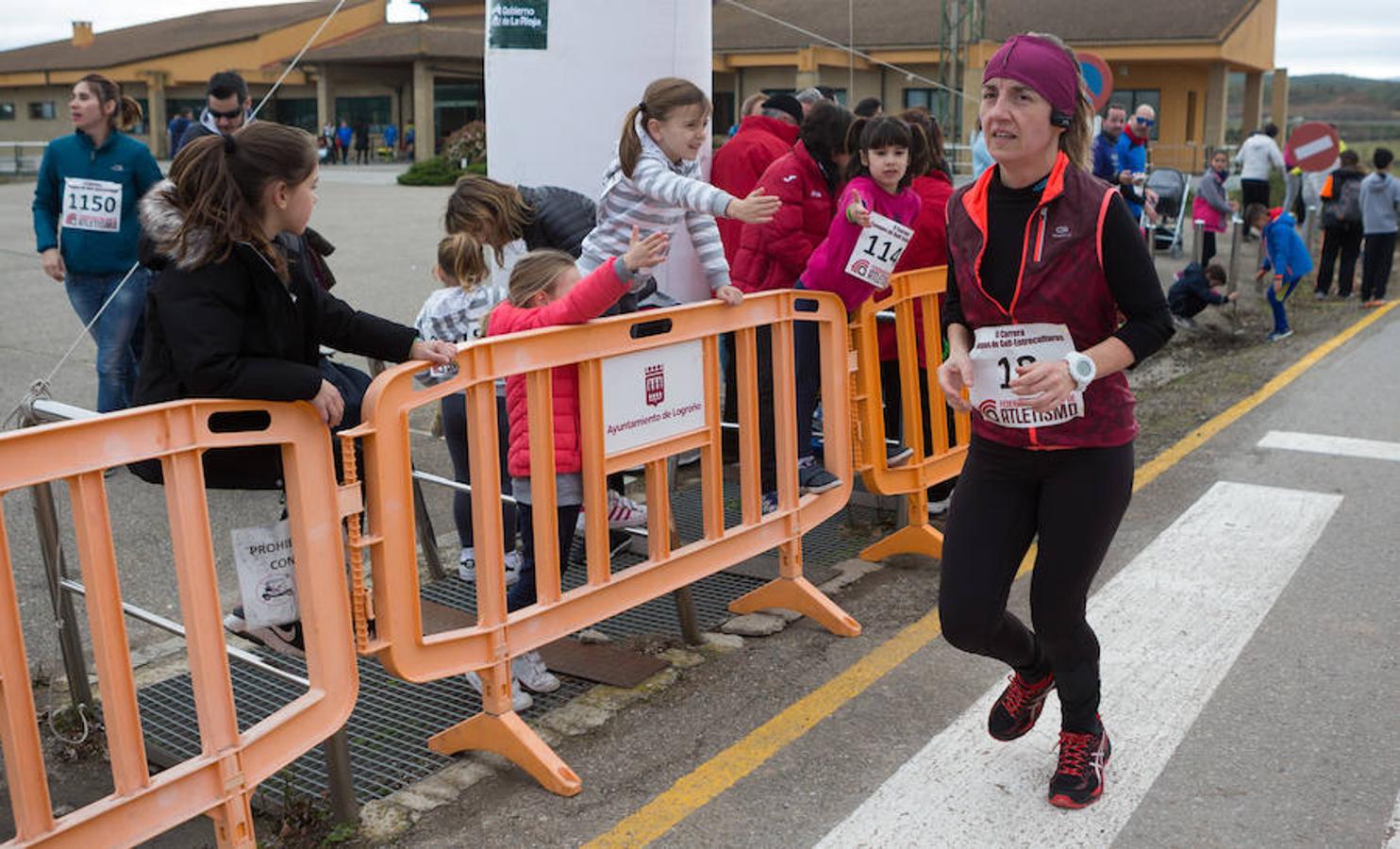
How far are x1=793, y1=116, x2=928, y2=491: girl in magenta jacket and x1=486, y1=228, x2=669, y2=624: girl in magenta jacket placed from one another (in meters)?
1.49

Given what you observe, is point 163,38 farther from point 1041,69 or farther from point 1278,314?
point 1041,69

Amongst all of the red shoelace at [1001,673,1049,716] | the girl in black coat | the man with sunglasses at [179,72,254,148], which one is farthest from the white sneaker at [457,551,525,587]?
the man with sunglasses at [179,72,254,148]

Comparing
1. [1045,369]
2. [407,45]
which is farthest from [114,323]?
[407,45]

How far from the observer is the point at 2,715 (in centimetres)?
290

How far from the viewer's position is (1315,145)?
17531 millimetres

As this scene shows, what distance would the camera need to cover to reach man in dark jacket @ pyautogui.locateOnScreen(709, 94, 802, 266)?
25.0ft

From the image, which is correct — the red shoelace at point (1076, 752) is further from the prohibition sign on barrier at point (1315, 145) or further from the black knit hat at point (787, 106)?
the prohibition sign on barrier at point (1315, 145)

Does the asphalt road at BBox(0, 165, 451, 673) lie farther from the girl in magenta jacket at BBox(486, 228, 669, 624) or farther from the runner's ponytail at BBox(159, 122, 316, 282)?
the runner's ponytail at BBox(159, 122, 316, 282)

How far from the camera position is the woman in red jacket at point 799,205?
6.54 m

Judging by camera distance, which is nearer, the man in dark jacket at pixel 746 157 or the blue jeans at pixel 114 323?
the blue jeans at pixel 114 323

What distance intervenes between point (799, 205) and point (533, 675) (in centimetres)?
289

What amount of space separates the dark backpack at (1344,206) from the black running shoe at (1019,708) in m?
13.8

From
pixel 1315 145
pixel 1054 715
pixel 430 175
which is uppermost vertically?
pixel 1315 145

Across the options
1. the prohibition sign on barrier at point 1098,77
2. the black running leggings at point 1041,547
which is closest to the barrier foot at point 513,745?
the black running leggings at point 1041,547
